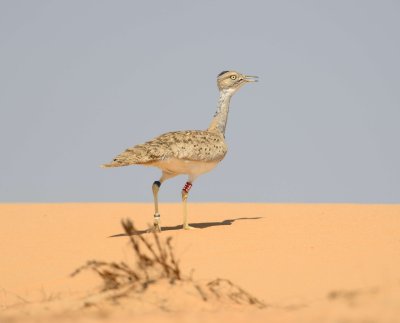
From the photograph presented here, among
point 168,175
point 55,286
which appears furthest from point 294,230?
point 55,286

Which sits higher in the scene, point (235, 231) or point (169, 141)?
point (169, 141)

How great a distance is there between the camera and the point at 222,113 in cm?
1639

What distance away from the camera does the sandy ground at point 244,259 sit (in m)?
7.05

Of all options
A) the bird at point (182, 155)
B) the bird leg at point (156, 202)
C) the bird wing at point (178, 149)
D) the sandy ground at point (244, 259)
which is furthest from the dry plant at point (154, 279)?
the bird leg at point (156, 202)

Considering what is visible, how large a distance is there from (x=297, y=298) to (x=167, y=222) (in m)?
9.23

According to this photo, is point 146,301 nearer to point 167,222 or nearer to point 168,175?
point 168,175

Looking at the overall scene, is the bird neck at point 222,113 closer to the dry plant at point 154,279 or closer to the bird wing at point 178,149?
the bird wing at point 178,149

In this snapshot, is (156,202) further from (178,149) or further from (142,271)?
(142,271)

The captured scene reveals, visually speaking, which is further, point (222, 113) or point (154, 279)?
point (222, 113)

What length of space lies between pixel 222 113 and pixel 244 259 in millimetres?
5702

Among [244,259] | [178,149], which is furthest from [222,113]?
[244,259]

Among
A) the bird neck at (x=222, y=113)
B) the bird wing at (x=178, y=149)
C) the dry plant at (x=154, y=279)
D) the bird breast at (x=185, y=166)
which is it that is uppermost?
the bird neck at (x=222, y=113)

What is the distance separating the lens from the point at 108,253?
12.7 metres

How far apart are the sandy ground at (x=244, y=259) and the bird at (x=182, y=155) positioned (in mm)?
1026
